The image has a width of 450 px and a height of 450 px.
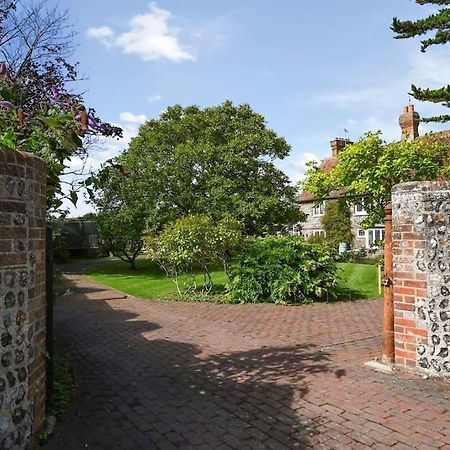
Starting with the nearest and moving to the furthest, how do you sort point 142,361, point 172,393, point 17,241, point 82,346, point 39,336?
point 17,241
point 39,336
point 172,393
point 142,361
point 82,346

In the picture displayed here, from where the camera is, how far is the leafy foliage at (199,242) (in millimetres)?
12227

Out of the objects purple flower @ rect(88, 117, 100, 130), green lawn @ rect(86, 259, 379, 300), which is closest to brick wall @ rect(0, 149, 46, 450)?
purple flower @ rect(88, 117, 100, 130)

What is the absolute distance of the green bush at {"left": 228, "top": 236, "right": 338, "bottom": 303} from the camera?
11.3 metres

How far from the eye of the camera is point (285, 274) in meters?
11.5

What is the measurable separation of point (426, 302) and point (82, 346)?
5240 millimetres

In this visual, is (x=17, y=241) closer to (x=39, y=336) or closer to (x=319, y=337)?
(x=39, y=336)

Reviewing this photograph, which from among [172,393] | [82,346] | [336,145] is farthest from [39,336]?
[336,145]

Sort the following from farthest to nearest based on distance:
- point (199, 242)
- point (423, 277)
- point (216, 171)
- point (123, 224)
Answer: point (216, 171) < point (123, 224) < point (199, 242) < point (423, 277)

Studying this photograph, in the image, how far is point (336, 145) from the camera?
34531 millimetres

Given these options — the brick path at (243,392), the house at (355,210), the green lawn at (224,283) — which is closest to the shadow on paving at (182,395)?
the brick path at (243,392)

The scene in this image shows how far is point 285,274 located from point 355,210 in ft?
75.5

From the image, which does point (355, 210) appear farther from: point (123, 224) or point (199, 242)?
point (199, 242)

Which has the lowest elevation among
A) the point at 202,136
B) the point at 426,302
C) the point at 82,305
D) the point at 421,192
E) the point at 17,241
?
the point at 82,305

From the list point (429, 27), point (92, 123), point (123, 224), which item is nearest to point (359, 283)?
point (429, 27)
